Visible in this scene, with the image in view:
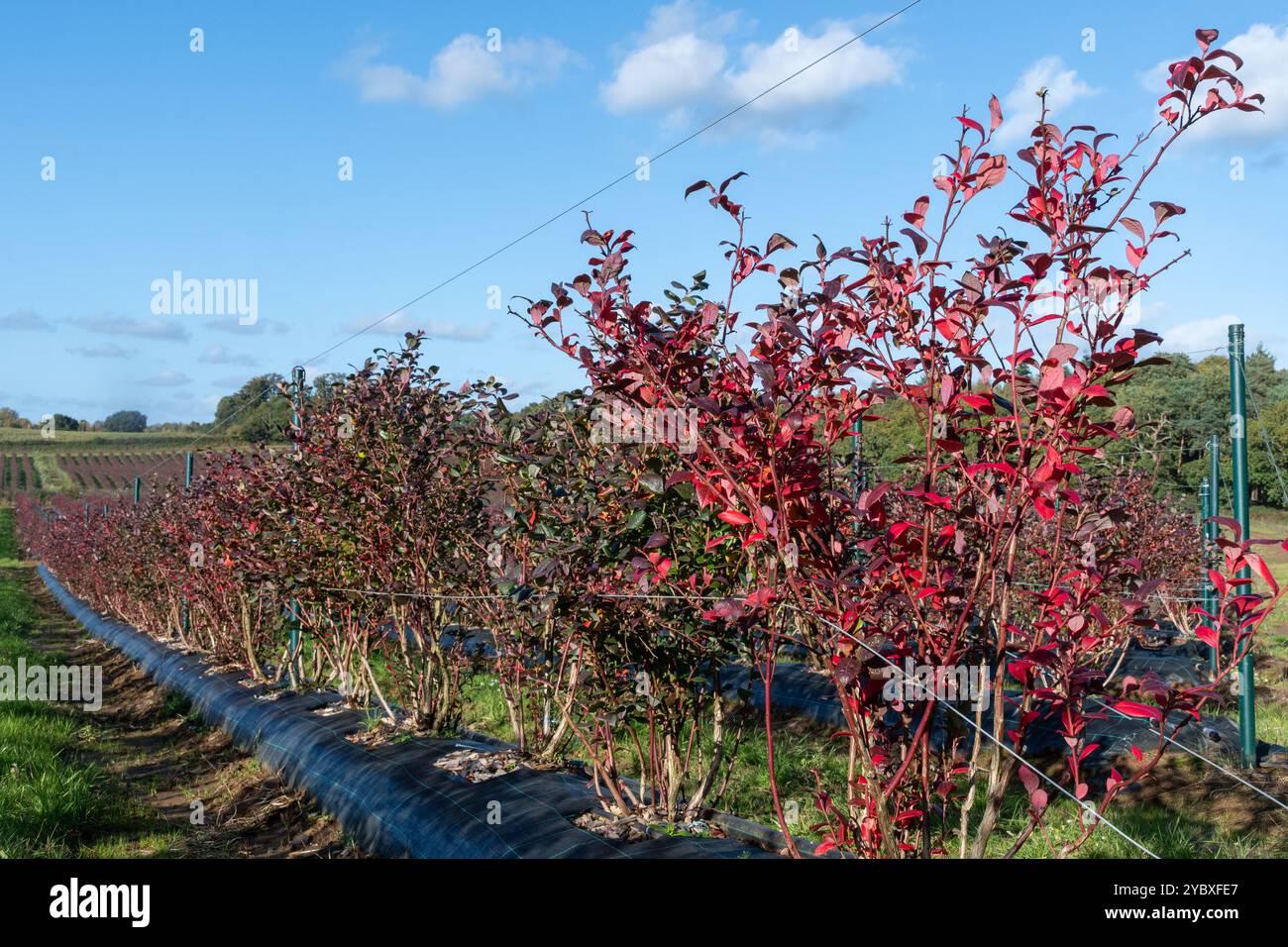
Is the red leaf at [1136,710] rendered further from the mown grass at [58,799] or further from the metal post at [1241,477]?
the mown grass at [58,799]

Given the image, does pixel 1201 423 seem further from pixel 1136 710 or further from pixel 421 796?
pixel 1136 710

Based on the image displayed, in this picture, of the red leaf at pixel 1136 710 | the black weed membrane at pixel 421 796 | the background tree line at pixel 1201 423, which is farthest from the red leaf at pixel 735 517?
the background tree line at pixel 1201 423

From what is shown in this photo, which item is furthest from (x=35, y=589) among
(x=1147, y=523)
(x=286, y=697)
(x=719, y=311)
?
(x=719, y=311)

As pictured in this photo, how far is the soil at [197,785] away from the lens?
530 cm

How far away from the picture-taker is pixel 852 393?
291 centimetres

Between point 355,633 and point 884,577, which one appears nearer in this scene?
point 884,577

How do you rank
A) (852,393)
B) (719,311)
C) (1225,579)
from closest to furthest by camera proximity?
(1225,579), (852,393), (719,311)

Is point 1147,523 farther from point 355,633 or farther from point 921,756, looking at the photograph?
point 921,756

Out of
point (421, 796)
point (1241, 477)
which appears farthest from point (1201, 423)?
point (421, 796)

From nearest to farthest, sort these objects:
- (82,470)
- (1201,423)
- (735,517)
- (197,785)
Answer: (735,517), (197,785), (1201,423), (82,470)

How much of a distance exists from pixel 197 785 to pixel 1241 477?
703 cm

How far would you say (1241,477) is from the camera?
589 centimetres

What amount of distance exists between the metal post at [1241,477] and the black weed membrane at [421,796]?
380 centimetres

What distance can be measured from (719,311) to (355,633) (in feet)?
15.1
